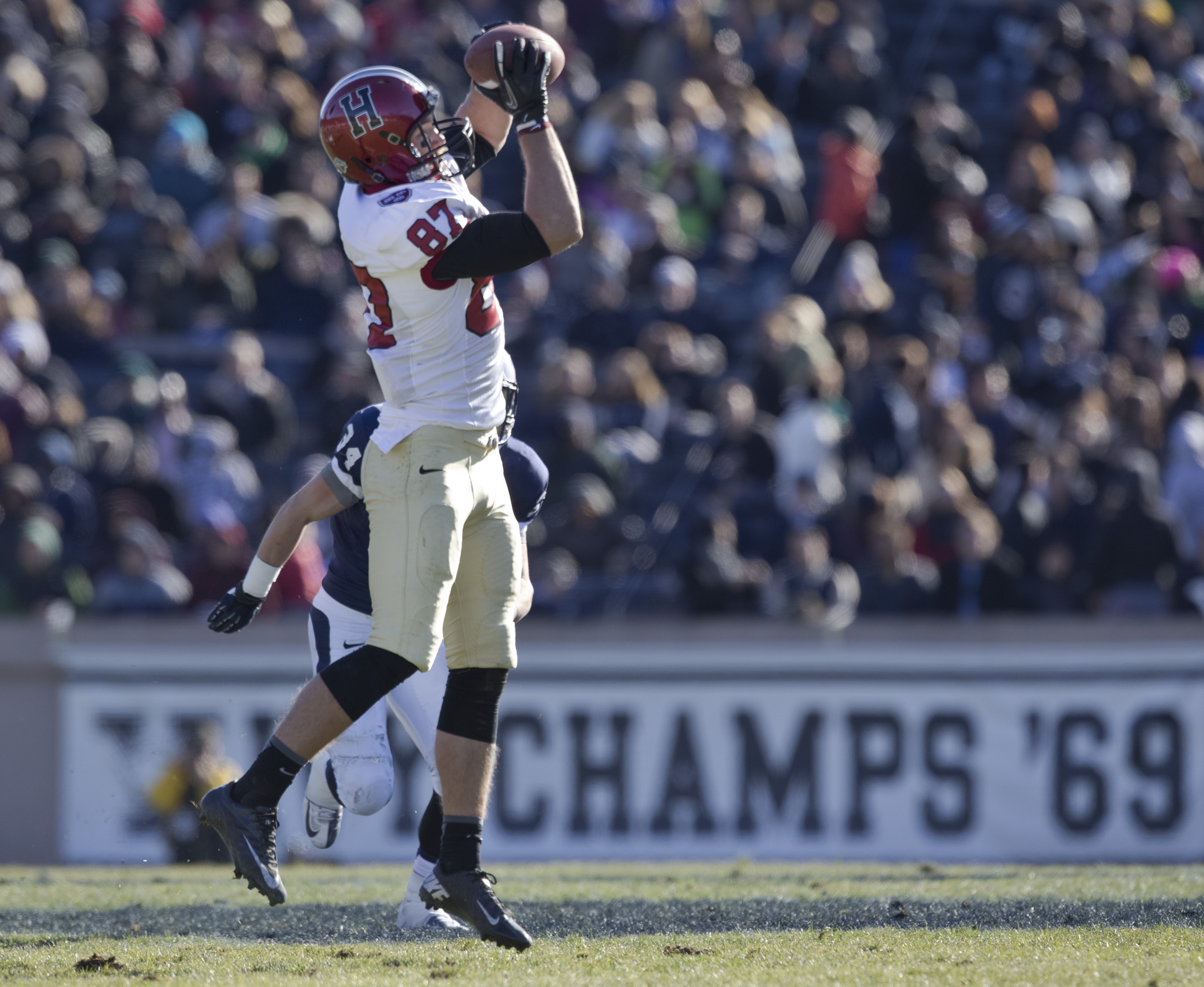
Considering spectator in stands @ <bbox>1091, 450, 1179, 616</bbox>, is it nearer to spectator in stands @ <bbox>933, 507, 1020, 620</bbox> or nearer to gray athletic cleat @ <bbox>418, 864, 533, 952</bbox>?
spectator in stands @ <bbox>933, 507, 1020, 620</bbox>

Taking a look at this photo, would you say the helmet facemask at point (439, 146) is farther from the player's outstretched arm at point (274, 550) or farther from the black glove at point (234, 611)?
the black glove at point (234, 611)

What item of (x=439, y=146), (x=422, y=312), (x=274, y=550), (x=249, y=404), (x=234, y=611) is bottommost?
(x=234, y=611)

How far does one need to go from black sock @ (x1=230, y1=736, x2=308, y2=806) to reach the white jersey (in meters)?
0.90

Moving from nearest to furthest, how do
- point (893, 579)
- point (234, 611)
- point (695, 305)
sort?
point (234, 611), point (893, 579), point (695, 305)

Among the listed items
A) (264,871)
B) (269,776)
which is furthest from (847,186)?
(264,871)

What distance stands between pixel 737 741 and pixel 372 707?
4.54 meters

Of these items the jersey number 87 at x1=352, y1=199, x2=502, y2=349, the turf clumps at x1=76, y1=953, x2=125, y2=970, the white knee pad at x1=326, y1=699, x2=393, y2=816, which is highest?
the jersey number 87 at x1=352, y1=199, x2=502, y2=349

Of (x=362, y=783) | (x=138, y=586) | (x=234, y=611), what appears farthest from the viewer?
(x=138, y=586)

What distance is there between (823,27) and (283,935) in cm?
1153

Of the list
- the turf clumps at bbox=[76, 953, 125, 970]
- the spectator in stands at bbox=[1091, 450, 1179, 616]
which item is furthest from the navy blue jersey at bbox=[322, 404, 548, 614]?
the spectator in stands at bbox=[1091, 450, 1179, 616]

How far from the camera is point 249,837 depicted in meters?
4.92

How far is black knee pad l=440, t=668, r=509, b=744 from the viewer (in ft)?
16.5

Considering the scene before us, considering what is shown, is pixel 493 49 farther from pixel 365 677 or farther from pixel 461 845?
pixel 461 845

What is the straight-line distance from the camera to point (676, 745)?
32.0 feet
